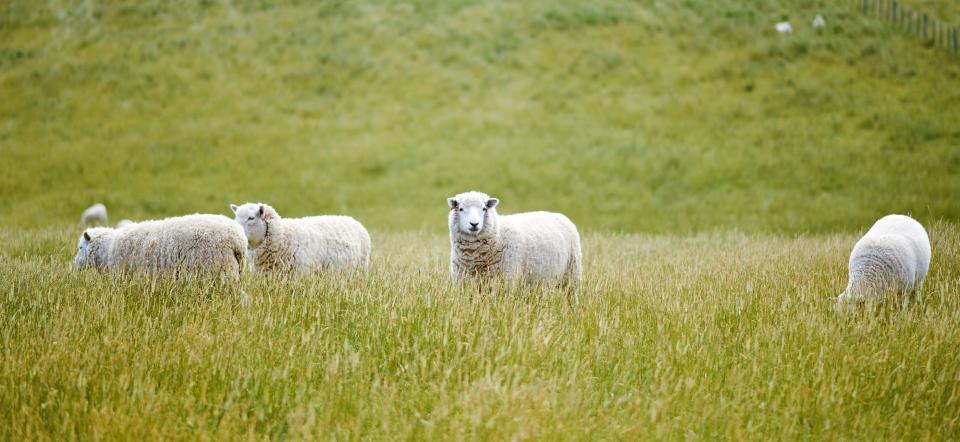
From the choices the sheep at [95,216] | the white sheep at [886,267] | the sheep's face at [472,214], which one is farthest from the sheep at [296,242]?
the sheep at [95,216]

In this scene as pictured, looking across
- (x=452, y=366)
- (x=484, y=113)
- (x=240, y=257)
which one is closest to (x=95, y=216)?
(x=484, y=113)

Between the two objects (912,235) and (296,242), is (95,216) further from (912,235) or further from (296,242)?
(912,235)

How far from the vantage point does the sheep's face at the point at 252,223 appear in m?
6.93

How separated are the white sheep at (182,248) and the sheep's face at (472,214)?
2.03 meters

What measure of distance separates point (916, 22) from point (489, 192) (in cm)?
2125

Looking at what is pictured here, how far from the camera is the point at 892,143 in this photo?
20.4 metres

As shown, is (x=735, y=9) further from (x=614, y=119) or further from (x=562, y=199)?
(x=562, y=199)

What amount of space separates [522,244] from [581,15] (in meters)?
25.9

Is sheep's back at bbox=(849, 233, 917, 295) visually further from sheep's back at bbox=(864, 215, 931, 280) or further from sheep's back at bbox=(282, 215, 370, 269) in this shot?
sheep's back at bbox=(282, 215, 370, 269)

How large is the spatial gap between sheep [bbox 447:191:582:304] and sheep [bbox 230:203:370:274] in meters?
1.47

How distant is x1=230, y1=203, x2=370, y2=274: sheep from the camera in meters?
7.01

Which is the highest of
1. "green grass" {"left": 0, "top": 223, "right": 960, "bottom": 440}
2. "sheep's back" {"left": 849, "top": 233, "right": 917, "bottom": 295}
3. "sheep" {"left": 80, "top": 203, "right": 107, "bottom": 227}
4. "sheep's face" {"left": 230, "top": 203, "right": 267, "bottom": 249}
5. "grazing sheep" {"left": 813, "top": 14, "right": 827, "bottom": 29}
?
"grazing sheep" {"left": 813, "top": 14, "right": 827, "bottom": 29}

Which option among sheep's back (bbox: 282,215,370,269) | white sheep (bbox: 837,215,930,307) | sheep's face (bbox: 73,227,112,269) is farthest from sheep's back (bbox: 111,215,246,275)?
white sheep (bbox: 837,215,930,307)

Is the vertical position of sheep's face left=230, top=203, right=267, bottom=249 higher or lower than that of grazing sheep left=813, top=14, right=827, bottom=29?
lower
